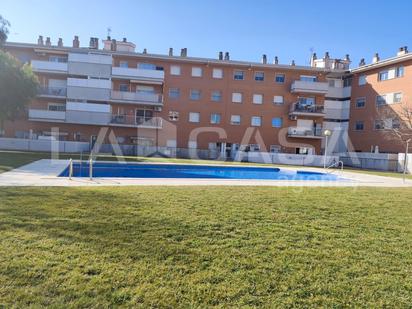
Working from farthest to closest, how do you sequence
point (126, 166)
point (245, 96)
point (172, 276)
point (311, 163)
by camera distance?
point (245, 96) < point (311, 163) < point (126, 166) < point (172, 276)

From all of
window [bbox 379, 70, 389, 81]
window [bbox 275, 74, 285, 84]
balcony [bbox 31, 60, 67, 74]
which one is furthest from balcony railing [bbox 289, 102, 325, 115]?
balcony [bbox 31, 60, 67, 74]

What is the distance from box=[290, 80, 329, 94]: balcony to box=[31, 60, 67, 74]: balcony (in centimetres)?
2542

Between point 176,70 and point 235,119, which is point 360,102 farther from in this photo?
point 176,70

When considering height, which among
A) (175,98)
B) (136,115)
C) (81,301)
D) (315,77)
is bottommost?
(81,301)

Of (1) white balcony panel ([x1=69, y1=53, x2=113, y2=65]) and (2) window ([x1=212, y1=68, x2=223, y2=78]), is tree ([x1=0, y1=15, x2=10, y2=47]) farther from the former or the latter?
(2) window ([x1=212, y1=68, x2=223, y2=78])

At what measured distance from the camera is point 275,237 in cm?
506

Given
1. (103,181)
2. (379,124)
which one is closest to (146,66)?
(103,181)

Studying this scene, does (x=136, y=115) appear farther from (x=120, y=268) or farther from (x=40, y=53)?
(x=120, y=268)

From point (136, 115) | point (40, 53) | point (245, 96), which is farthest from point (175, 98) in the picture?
point (40, 53)

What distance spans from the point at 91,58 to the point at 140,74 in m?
5.42

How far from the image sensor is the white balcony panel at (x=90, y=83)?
31.2m

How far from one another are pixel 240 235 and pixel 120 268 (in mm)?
2152

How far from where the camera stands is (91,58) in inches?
1256

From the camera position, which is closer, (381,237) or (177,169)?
(381,237)
